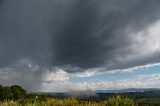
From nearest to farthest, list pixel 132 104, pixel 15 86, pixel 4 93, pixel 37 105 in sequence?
1. pixel 132 104
2. pixel 37 105
3. pixel 4 93
4. pixel 15 86

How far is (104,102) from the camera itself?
24938 millimetres

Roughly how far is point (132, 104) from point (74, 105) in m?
4.75

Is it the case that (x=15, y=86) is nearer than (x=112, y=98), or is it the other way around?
(x=112, y=98)

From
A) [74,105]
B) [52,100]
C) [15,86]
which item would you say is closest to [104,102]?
[74,105]

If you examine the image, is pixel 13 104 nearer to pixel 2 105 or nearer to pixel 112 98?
pixel 2 105

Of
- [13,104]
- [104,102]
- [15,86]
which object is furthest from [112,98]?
[15,86]

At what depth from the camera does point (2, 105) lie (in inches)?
995

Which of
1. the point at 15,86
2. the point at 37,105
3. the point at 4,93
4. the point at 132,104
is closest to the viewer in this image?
the point at 132,104

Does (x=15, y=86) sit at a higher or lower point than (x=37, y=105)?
higher

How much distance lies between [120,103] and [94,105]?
2.09 metres

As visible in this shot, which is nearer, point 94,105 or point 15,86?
point 94,105

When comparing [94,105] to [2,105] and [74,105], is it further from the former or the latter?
[2,105]

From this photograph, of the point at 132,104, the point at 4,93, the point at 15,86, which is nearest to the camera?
the point at 132,104

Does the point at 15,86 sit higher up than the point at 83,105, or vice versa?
the point at 15,86
